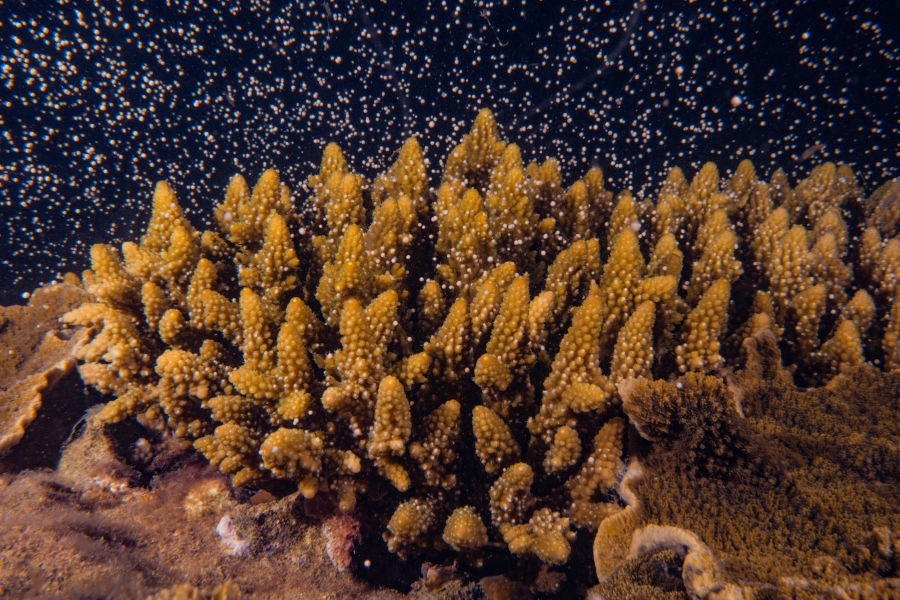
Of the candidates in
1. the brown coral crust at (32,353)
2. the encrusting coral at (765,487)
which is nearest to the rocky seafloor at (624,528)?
the encrusting coral at (765,487)

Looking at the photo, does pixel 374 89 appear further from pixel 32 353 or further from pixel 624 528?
pixel 624 528

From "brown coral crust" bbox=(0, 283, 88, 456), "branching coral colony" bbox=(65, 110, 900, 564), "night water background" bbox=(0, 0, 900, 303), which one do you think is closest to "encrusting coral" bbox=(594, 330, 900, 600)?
"branching coral colony" bbox=(65, 110, 900, 564)

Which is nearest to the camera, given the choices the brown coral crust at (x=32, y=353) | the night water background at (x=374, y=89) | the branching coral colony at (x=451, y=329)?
the branching coral colony at (x=451, y=329)

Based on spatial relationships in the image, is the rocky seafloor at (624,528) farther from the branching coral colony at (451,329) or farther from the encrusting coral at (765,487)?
the branching coral colony at (451,329)

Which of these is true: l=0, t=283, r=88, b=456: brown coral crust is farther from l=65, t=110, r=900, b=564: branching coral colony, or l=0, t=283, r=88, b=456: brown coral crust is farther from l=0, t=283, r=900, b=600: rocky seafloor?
l=65, t=110, r=900, b=564: branching coral colony

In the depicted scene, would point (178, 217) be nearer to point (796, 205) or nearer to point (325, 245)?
point (325, 245)

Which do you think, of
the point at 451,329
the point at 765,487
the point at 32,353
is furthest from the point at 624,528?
the point at 32,353
